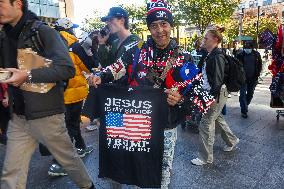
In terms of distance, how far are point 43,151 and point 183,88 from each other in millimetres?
1985

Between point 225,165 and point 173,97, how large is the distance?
246 centimetres

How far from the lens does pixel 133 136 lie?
9.09ft

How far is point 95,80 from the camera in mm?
2814

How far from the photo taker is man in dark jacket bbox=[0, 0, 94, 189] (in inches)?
103

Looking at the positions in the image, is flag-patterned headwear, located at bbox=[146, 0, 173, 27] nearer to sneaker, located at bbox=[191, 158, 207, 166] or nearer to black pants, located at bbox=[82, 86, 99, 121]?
black pants, located at bbox=[82, 86, 99, 121]

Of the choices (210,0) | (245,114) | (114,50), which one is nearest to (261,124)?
(245,114)

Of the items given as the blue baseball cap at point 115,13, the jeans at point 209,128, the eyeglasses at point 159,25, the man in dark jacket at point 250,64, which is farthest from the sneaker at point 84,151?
the man in dark jacket at point 250,64

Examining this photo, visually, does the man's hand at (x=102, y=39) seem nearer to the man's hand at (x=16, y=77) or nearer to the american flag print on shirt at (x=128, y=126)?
the american flag print on shirt at (x=128, y=126)

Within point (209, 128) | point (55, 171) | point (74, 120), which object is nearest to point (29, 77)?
point (55, 171)

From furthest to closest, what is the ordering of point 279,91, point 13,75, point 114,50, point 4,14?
point 279,91 → point 114,50 → point 4,14 → point 13,75

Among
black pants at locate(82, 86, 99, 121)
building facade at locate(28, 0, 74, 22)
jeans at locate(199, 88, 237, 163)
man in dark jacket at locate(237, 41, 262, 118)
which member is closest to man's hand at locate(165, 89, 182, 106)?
black pants at locate(82, 86, 99, 121)

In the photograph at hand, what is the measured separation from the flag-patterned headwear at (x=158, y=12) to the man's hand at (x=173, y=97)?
0.64 m

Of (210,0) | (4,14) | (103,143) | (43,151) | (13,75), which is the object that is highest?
(210,0)

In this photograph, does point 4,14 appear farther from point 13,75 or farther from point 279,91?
point 279,91
